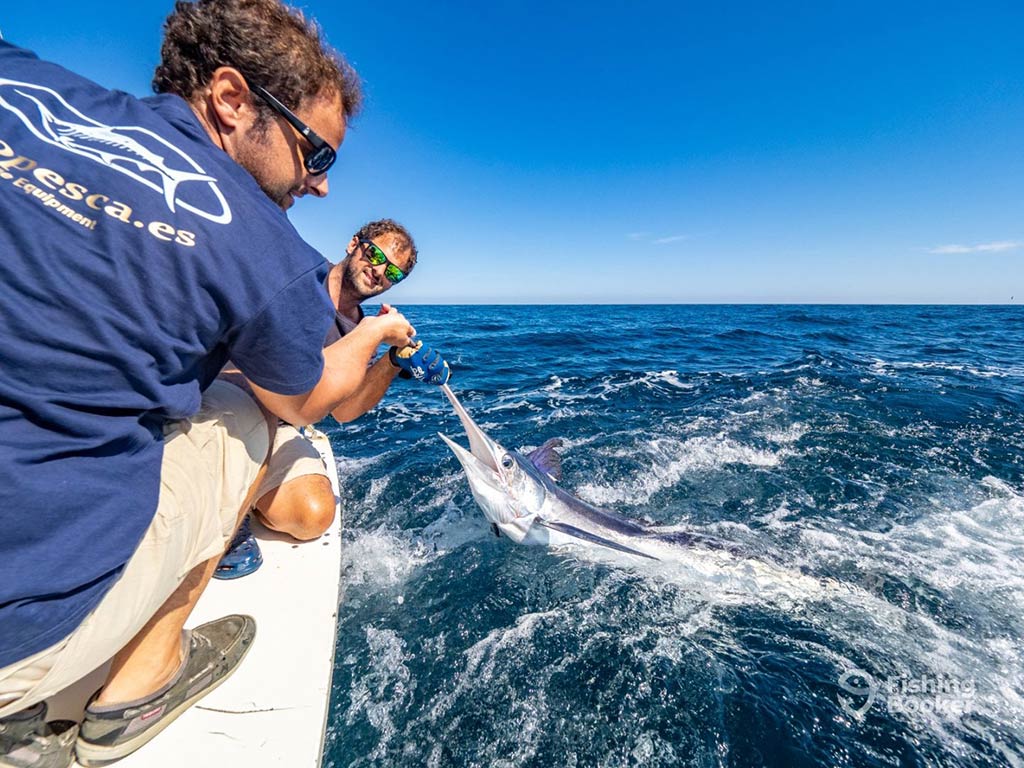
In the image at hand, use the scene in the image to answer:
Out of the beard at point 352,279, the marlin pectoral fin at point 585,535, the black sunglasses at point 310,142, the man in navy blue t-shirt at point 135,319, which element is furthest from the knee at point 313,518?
the black sunglasses at point 310,142

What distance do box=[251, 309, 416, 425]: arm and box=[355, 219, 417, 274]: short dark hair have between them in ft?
7.67

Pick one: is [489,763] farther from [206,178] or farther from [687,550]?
[206,178]

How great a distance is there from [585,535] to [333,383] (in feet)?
7.72

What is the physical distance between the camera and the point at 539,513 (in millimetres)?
3287

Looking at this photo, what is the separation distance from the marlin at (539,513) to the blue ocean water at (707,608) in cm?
15

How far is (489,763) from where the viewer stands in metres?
1.92

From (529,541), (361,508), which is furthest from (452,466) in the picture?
(529,541)

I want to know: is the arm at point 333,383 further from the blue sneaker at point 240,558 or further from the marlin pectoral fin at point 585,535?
the marlin pectoral fin at point 585,535

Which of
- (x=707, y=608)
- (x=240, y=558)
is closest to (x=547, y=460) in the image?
(x=707, y=608)

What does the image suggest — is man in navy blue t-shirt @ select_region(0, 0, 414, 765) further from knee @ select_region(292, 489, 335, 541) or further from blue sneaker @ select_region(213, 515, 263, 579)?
knee @ select_region(292, 489, 335, 541)

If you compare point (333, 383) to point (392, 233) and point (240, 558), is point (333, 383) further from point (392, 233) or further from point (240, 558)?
point (392, 233)

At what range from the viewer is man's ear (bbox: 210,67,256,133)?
1376 millimetres

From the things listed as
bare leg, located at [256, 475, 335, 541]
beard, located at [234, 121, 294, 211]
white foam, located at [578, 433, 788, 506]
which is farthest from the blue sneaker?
white foam, located at [578, 433, 788, 506]

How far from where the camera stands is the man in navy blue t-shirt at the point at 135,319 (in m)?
0.90
